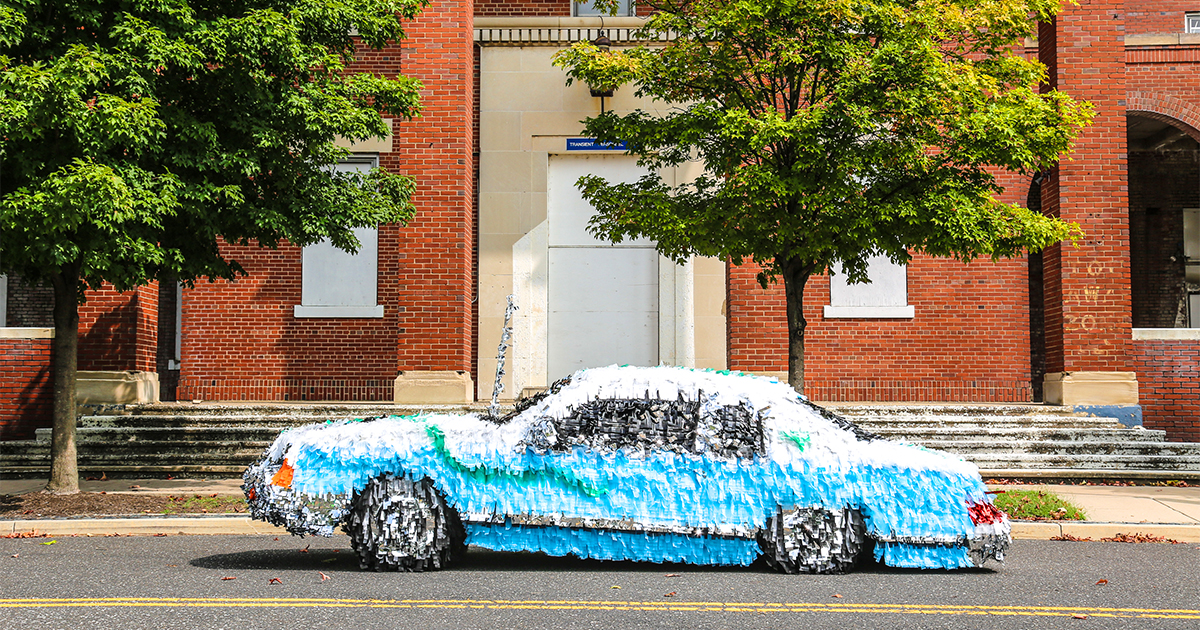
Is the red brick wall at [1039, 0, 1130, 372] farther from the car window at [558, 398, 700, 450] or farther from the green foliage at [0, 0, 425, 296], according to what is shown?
the car window at [558, 398, 700, 450]

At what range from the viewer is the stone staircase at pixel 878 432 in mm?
13477

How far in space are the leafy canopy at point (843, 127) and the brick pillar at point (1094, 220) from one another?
14.9ft

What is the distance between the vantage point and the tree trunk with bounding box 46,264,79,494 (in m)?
11.1

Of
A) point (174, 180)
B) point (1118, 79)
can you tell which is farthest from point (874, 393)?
point (174, 180)

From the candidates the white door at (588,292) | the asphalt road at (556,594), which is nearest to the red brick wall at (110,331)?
the white door at (588,292)

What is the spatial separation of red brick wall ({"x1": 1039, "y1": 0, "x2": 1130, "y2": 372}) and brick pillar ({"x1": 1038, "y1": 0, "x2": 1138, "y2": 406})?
2 centimetres

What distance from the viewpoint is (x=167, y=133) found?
1062 cm

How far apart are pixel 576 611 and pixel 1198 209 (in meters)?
21.8

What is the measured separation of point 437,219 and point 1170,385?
11.7 m

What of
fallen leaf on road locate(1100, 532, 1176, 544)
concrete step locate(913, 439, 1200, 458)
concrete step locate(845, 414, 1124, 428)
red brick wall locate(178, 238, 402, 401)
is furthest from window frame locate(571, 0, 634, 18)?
fallen leaf on road locate(1100, 532, 1176, 544)

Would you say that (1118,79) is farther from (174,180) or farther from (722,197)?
(174,180)

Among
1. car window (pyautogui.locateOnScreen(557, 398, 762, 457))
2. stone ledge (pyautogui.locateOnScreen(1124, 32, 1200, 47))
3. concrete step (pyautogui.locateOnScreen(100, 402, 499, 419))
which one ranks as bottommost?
concrete step (pyautogui.locateOnScreen(100, 402, 499, 419))

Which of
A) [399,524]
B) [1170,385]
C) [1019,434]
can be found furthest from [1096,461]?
[399,524]

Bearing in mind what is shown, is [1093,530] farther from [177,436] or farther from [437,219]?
[177,436]
